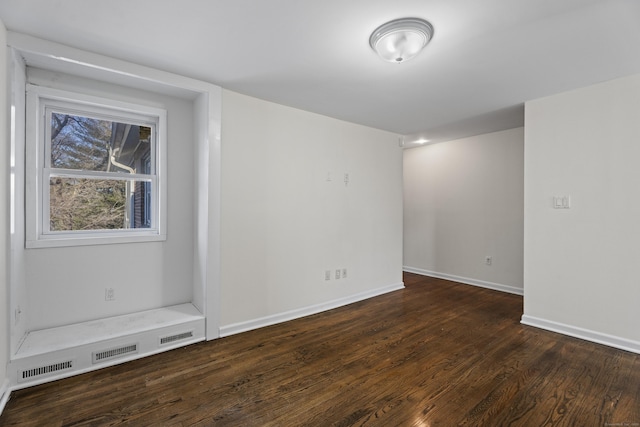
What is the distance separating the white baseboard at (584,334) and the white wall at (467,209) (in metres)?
1.28

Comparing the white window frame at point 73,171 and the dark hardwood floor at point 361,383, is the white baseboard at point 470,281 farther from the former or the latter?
the white window frame at point 73,171

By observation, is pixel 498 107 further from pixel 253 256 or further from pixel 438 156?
pixel 253 256

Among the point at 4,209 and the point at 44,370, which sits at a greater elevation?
the point at 4,209

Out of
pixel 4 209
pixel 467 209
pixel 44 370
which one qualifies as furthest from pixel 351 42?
pixel 467 209

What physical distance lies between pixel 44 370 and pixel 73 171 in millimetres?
1574

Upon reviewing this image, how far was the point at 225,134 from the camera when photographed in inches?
115

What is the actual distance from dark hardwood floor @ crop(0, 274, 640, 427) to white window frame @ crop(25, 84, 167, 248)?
1.11 metres

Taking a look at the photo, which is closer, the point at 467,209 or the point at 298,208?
the point at 298,208

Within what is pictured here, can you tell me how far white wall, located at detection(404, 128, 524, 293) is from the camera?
4.35 m

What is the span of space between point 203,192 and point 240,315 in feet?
4.24

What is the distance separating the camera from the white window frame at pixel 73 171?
2340mm

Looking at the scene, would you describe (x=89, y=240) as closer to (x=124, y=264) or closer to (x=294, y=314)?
(x=124, y=264)

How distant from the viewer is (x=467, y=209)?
192 inches

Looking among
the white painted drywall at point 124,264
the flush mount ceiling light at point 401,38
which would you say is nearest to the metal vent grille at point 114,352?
the white painted drywall at point 124,264
